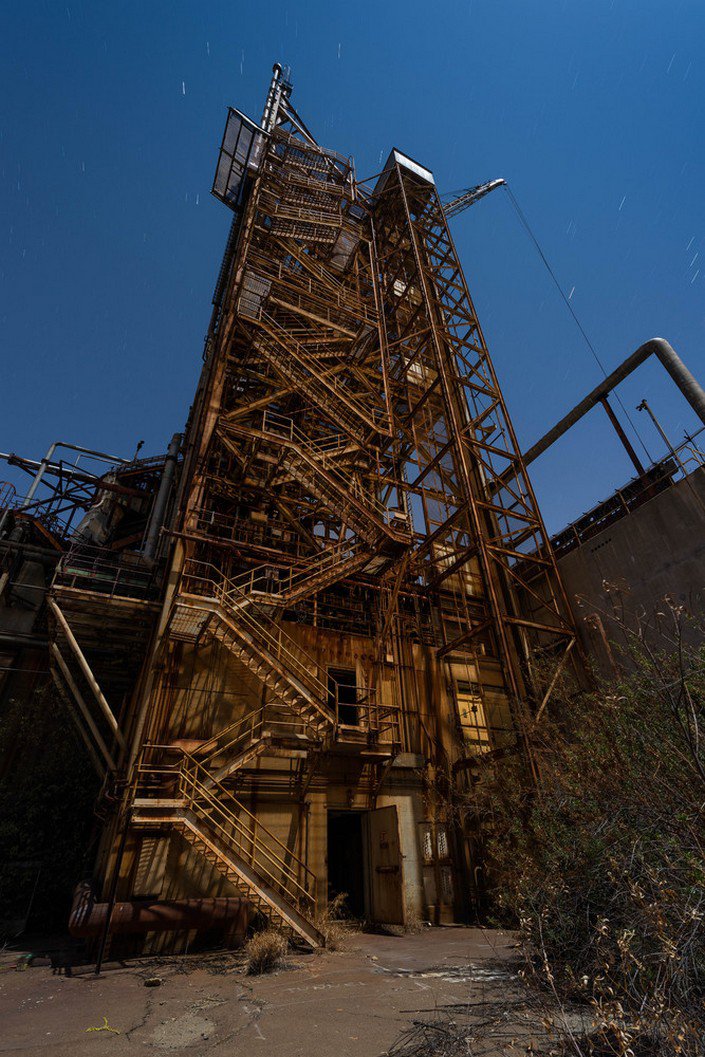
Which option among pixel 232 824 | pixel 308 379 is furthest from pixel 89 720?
pixel 308 379

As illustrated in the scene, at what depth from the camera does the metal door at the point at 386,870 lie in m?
10.7

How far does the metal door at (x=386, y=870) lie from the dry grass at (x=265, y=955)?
4144 millimetres

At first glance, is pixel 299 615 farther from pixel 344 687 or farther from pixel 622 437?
pixel 622 437

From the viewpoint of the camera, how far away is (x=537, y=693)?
1318 centimetres

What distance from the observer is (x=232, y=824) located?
905 centimetres

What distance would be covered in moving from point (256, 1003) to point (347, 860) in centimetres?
1140

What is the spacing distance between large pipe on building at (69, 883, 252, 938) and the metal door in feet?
11.7

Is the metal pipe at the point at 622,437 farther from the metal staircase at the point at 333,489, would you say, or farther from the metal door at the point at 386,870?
the metal door at the point at 386,870

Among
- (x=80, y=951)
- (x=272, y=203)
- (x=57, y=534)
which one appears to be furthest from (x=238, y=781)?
(x=272, y=203)

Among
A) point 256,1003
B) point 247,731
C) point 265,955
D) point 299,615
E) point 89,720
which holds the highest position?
point 299,615

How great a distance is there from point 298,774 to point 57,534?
13463 millimetres

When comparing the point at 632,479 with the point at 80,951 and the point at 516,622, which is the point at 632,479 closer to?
the point at 516,622

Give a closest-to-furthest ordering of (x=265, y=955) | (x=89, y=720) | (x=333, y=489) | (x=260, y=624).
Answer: (x=265, y=955) < (x=89, y=720) < (x=260, y=624) < (x=333, y=489)

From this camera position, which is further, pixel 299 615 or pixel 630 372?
pixel 630 372
